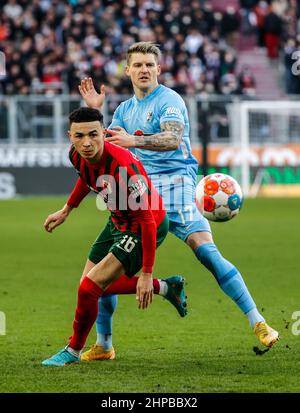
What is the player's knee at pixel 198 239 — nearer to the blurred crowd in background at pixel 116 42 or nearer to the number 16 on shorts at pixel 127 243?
the number 16 on shorts at pixel 127 243

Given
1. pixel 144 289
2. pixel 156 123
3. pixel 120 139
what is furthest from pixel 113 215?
pixel 156 123

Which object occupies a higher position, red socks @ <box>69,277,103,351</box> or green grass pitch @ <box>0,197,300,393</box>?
red socks @ <box>69,277,103,351</box>

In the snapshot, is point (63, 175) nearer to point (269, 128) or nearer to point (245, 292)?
point (269, 128)

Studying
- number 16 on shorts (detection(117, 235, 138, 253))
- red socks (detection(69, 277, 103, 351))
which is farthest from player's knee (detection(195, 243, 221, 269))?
red socks (detection(69, 277, 103, 351))

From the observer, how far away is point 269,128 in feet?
85.0

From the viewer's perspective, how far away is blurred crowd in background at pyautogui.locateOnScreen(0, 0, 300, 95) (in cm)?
2619

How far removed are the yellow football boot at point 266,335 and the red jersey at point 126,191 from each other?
3.37ft

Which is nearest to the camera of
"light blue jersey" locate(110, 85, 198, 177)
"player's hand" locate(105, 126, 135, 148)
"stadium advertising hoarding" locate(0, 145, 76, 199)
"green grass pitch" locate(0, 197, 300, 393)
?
"green grass pitch" locate(0, 197, 300, 393)

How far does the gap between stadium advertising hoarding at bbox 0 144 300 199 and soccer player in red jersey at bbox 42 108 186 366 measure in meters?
17.5

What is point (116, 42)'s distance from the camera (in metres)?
27.9

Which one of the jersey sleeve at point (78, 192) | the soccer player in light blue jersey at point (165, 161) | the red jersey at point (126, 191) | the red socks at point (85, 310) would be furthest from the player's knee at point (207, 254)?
the jersey sleeve at point (78, 192)

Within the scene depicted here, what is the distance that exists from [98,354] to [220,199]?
6.13ft

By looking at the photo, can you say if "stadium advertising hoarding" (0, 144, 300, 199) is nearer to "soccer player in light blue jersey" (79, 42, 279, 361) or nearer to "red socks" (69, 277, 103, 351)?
"soccer player in light blue jersey" (79, 42, 279, 361)

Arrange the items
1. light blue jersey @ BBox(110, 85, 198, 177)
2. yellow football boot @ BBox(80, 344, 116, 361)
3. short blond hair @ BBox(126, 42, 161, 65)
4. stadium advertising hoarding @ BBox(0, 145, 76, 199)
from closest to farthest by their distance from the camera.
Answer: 1. yellow football boot @ BBox(80, 344, 116, 361)
2. short blond hair @ BBox(126, 42, 161, 65)
3. light blue jersey @ BBox(110, 85, 198, 177)
4. stadium advertising hoarding @ BBox(0, 145, 76, 199)
